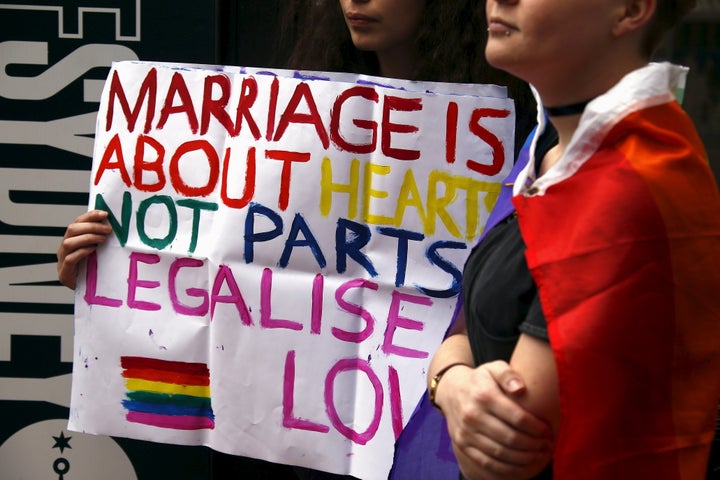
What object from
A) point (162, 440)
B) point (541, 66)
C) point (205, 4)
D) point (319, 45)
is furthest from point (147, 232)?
point (541, 66)

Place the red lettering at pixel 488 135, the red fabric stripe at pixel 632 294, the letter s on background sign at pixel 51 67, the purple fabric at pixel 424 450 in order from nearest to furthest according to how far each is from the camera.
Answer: the red fabric stripe at pixel 632 294 < the purple fabric at pixel 424 450 < the red lettering at pixel 488 135 < the letter s on background sign at pixel 51 67

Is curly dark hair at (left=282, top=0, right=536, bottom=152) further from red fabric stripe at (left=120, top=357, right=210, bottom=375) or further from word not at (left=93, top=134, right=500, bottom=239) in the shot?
red fabric stripe at (left=120, top=357, right=210, bottom=375)

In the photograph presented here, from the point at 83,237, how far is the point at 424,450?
0.84 metres

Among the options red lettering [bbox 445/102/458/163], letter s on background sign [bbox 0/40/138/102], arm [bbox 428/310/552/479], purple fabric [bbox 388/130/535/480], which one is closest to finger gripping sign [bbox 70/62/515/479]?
red lettering [bbox 445/102/458/163]

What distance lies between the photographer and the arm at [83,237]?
181cm

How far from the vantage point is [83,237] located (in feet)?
5.95

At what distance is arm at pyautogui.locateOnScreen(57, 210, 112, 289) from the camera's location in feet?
5.94

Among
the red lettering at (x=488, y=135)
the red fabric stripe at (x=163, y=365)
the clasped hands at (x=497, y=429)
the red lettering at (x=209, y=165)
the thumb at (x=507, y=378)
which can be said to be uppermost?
the red lettering at (x=488, y=135)

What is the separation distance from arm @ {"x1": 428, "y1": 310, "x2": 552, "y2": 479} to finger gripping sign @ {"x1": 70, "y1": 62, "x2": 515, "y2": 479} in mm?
679

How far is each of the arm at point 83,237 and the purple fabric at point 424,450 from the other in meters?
0.76

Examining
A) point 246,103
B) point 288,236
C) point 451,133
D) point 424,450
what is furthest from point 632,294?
point 246,103

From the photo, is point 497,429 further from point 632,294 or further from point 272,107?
point 272,107

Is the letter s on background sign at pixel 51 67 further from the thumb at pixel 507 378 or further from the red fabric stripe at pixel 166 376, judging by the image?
the thumb at pixel 507 378

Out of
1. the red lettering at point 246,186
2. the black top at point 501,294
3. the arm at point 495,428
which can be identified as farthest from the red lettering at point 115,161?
the arm at point 495,428
